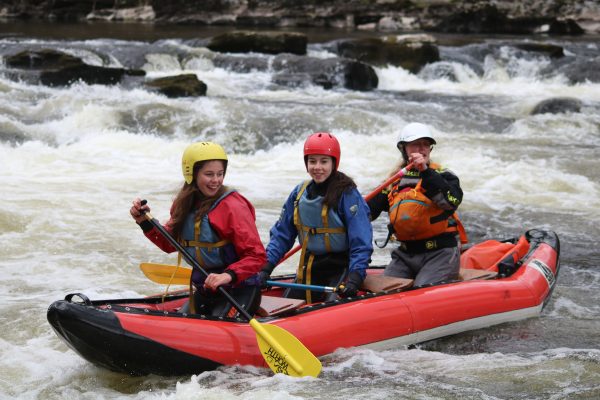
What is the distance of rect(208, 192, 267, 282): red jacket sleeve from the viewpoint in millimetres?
3984

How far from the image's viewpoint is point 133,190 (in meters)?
8.71

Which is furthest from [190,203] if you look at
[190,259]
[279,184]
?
[279,184]

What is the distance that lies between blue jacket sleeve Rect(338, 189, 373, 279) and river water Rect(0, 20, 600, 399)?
44 cm

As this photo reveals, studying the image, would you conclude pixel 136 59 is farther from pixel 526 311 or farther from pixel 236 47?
pixel 526 311

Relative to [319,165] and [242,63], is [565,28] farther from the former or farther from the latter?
[319,165]

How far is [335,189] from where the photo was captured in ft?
14.2

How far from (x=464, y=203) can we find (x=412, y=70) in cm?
927

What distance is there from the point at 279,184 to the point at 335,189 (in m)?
4.90

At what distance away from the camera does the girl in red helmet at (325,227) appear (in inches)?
169

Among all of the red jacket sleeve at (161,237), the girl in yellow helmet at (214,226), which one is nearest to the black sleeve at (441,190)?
the girl in yellow helmet at (214,226)

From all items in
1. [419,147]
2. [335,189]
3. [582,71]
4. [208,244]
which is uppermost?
[419,147]

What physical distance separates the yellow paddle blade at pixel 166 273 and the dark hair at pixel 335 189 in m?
0.76

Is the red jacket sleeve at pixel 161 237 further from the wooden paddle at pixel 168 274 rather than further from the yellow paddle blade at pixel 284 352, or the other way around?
the yellow paddle blade at pixel 284 352

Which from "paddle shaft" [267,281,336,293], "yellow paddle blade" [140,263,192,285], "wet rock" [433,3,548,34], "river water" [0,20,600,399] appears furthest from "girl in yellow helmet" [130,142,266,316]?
"wet rock" [433,3,548,34]
